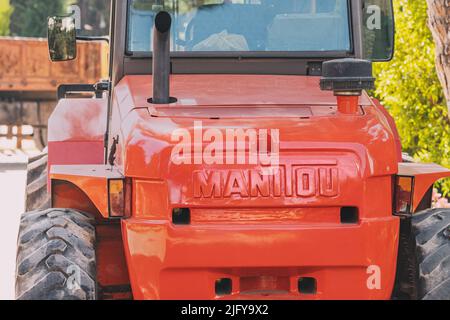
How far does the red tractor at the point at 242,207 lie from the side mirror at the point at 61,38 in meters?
0.85

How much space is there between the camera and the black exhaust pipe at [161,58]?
5.29 m

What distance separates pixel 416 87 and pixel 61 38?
9.28 m

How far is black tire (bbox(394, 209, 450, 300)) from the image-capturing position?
17.2 ft

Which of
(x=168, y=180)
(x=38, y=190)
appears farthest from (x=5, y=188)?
(x=168, y=180)

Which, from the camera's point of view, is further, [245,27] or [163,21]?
[245,27]

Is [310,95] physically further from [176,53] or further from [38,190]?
[38,190]

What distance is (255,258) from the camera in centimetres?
504

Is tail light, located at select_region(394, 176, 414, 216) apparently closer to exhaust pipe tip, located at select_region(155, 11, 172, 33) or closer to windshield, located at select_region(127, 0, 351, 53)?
windshield, located at select_region(127, 0, 351, 53)

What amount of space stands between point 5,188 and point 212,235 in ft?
48.7

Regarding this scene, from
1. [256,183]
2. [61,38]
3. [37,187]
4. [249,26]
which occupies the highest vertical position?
[249,26]

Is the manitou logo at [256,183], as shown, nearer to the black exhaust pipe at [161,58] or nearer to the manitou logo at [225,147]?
the manitou logo at [225,147]

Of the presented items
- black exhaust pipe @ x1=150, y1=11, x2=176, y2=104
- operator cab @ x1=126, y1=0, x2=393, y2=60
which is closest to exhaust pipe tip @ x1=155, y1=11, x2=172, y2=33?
black exhaust pipe @ x1=150, y1=11, x2=176, y2=104

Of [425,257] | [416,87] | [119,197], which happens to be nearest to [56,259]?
[119,197]

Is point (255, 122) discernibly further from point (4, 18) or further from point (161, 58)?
point (4, 18)
